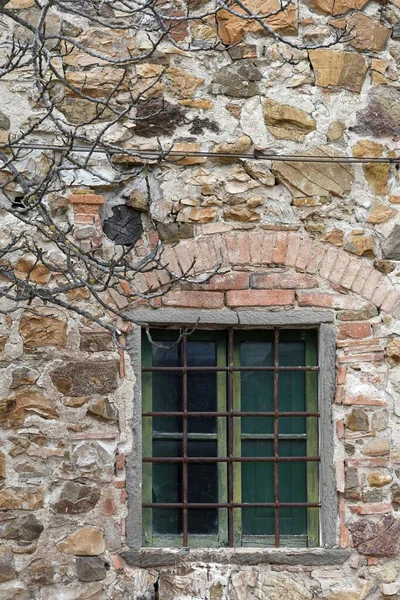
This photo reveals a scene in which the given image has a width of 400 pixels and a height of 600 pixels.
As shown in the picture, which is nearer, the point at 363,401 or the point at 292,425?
the point at 363,401

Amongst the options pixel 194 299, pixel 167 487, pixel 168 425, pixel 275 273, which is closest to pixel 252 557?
pixel 167 487

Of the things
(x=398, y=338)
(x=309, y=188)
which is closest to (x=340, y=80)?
(x=309, y=188)

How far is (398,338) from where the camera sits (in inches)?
177

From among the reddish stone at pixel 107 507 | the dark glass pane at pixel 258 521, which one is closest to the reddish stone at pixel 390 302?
the dark glass pane at pixel 258 521

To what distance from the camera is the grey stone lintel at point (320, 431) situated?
4.33m

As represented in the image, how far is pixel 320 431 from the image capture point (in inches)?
176

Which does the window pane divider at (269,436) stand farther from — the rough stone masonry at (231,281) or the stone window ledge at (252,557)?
the stone window ledge at (252,557)

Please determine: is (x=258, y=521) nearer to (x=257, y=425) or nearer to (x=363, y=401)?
(x=257, y=425)

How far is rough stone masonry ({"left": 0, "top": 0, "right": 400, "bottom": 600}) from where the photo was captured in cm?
431

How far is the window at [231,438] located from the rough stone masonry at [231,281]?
0.52 ft

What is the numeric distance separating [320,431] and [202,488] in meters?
0.64

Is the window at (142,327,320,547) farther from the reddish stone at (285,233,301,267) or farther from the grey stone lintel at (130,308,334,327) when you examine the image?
the reddish stone at (285,233,301,267)

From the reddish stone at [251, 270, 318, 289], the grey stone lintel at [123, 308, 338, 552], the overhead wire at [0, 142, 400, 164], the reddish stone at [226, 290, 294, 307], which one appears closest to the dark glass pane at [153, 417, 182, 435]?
the grey stone lintel at [123, 308, 338, 552]

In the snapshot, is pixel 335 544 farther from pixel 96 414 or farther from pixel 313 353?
pixel 96 414
